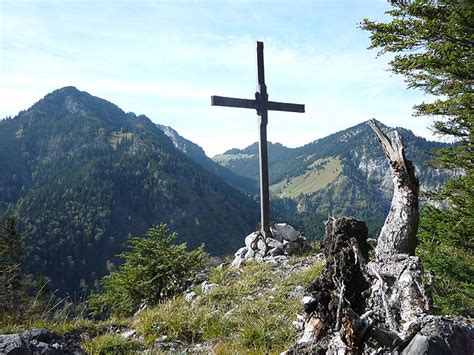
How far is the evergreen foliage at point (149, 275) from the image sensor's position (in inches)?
314

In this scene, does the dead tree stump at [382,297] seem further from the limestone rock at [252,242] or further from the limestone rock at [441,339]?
the limestone rock at [252,242]

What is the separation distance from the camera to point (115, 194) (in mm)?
186875

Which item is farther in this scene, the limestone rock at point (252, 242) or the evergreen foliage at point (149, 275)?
the limestone rock at point (252, 242)

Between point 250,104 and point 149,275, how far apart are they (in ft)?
18.5

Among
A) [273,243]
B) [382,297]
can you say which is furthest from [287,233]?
[382,297]

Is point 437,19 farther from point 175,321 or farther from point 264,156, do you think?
point 175,321

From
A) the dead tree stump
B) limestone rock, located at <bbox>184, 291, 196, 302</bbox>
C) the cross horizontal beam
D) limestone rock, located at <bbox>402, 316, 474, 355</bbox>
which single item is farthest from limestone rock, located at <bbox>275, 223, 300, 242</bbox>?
limestone rock, located at <bbox>402, 316, 474, 355</bbox>

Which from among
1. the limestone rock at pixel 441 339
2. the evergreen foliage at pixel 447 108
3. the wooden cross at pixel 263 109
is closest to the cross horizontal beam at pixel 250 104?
the wooden cross at pixel 263 109

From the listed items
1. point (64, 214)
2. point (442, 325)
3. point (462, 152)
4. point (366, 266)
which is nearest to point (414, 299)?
point (366, 266)

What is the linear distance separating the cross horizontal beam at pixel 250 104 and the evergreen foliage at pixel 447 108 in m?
3.69

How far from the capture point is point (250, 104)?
415 inches

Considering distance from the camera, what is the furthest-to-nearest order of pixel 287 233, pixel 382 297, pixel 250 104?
pixel 287 233, pixel 250 104, pixel 382 297

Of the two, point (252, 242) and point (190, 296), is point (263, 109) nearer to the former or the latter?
point (252, 242)

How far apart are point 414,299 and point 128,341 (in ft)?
12.3
